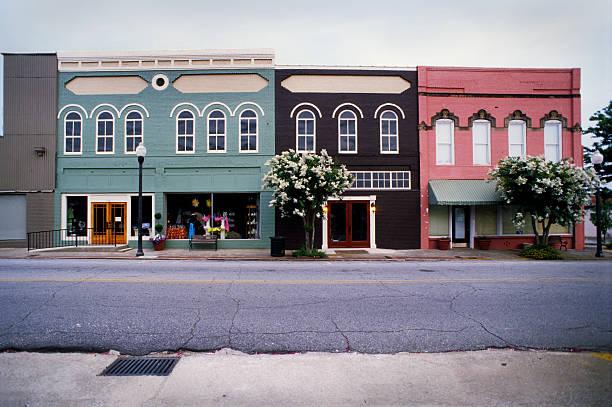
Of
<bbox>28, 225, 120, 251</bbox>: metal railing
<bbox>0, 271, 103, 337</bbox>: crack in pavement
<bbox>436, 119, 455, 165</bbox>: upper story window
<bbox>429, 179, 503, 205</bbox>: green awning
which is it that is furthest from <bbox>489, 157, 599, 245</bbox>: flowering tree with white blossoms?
<bbox>28, 225, 120, 251</bbox>: metal railing

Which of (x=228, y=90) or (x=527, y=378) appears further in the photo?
(x=228, y=90)

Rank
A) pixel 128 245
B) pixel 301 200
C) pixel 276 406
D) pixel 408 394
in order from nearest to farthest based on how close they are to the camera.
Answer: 1. pixel 276 406
2. pixel 408 394
3. pixel 301 200
4. pixel 128 245

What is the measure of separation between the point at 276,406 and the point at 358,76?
18536mm

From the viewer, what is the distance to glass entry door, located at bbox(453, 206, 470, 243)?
19422mm

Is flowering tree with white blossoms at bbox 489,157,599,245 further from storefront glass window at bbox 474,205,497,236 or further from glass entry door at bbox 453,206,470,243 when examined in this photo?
glass entry door at bbox 453,206,470,243

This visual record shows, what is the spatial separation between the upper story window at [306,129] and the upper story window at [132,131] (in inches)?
335

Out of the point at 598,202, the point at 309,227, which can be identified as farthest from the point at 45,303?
the point at 598,202

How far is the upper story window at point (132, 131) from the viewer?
1903 cm

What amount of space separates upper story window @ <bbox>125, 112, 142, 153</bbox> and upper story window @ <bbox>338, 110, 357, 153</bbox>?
10767 millimetres

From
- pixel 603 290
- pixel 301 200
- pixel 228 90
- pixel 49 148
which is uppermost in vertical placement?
pixel 228 90

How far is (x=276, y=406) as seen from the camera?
11.2 feet

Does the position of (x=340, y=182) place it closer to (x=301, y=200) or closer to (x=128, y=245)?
A: (x=301, y=200)

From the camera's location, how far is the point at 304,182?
48.9 feet

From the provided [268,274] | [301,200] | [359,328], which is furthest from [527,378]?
[301,200]
